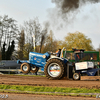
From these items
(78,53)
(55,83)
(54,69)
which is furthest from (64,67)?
(78,53)

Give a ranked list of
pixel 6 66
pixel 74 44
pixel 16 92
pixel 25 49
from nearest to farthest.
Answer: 1. pixel 16 92
2. pixel 6 66
3. pixel 25 49
4. pixel 74 44

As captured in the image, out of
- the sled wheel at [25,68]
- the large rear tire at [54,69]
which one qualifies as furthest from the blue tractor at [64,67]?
the sled wheel at [25,68]

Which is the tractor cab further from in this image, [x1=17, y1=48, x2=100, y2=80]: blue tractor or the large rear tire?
the large rear tire

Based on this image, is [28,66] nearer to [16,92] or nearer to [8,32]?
[16,92]

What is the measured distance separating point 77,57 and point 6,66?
10.5m

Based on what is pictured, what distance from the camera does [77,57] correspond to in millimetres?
12055

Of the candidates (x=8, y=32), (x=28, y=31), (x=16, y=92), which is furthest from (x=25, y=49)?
(x=16, y=92)

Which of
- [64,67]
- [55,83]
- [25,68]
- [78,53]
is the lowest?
[55,83]

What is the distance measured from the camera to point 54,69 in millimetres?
10477

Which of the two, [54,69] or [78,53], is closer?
[54,69]

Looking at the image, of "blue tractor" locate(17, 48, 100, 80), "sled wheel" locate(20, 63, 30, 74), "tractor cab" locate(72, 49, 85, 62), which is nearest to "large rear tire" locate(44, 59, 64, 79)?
"blue tractor" locate(17, 48, 100, 80)

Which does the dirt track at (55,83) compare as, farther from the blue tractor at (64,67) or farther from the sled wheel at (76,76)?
the sled wheel at (76,76)

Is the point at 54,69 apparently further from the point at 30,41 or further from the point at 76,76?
the point at 30,41

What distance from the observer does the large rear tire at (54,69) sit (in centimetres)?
1022
